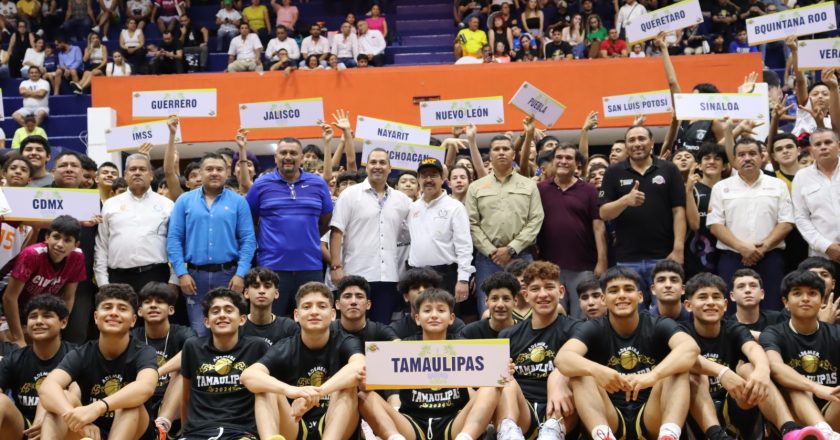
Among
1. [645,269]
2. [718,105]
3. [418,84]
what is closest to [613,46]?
[418,84]

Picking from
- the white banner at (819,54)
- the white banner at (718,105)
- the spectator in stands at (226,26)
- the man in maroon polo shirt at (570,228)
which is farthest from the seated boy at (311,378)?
the spectator in stands at (226,26)

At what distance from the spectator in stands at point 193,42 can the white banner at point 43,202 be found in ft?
28.6

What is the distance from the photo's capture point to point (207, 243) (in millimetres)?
7512

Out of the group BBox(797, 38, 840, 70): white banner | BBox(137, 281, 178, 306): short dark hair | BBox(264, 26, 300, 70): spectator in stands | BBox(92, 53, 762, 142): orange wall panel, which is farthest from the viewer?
BBox(264, 26, 300, 70): spectator in stands

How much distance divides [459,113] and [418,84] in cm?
437

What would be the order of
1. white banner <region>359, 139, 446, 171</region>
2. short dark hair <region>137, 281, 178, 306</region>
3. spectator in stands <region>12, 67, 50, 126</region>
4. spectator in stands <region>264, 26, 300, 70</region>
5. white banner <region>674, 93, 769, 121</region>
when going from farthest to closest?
spectator in stands <region>264, 26, 300, 70</region> < spectator in stands <region>12, 67, 50, 126</region> < white banner <region>359, 139, 446, 171</region> < white banner <region>674, 93, 769, 121</region> < short dark hair <region>137, 281, 178, 306</region>

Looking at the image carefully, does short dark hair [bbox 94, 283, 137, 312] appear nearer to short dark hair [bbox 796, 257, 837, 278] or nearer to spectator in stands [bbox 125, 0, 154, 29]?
short dark hair [bbox 796, 257, 837, 278]

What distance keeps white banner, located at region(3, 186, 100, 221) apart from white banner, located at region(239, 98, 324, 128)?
7.29 feet

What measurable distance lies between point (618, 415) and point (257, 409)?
7.16 feet

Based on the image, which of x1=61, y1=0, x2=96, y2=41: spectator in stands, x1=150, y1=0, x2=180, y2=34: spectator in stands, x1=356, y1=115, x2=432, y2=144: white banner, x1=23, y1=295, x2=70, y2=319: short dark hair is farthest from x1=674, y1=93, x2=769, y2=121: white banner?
x1=61, y1=0, x2=96, y2=41: spectator in stands

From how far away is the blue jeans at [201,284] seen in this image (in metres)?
7.46

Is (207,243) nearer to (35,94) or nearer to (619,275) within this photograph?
(619,275)

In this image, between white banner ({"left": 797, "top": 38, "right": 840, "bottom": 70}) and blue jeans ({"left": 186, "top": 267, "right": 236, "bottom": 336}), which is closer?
blue jeans ({"left": 186, "top": 267, "right": 236, "bottom": 336})

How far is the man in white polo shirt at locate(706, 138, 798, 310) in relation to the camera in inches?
296
